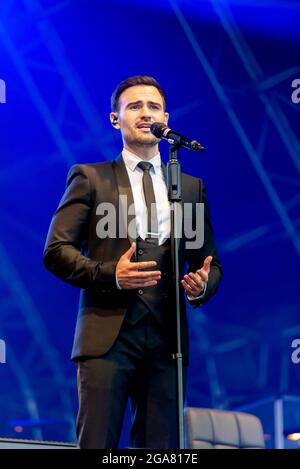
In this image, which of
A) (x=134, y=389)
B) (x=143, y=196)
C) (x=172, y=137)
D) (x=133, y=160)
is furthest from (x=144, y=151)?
(x=134, y=389)

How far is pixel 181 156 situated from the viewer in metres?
5.04

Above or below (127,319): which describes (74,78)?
above

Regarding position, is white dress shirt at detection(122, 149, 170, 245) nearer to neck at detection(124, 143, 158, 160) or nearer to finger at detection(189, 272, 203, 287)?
neck at detection(124, 143, 158, 160)

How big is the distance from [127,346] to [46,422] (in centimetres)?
195

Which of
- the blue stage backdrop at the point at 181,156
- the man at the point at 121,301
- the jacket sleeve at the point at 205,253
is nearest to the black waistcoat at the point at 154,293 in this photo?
the man at the point at 121,301

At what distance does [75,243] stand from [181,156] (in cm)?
198

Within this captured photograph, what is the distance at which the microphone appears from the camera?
2.93m

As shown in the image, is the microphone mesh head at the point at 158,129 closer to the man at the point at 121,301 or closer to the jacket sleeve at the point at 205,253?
the man at the point at 121,301

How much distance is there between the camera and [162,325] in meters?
3.05

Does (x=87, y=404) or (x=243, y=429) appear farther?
(x=243, y=429)

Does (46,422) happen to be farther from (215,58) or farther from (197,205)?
(215,58)

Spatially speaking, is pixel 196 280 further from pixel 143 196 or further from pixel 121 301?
pixel 143 196

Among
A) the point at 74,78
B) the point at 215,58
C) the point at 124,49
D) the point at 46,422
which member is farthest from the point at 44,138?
the point at 46,422

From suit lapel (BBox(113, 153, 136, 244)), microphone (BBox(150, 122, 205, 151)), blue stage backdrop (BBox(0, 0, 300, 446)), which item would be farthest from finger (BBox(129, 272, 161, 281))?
blue stage backdrop (BBox(0, 0, 300, 446))
